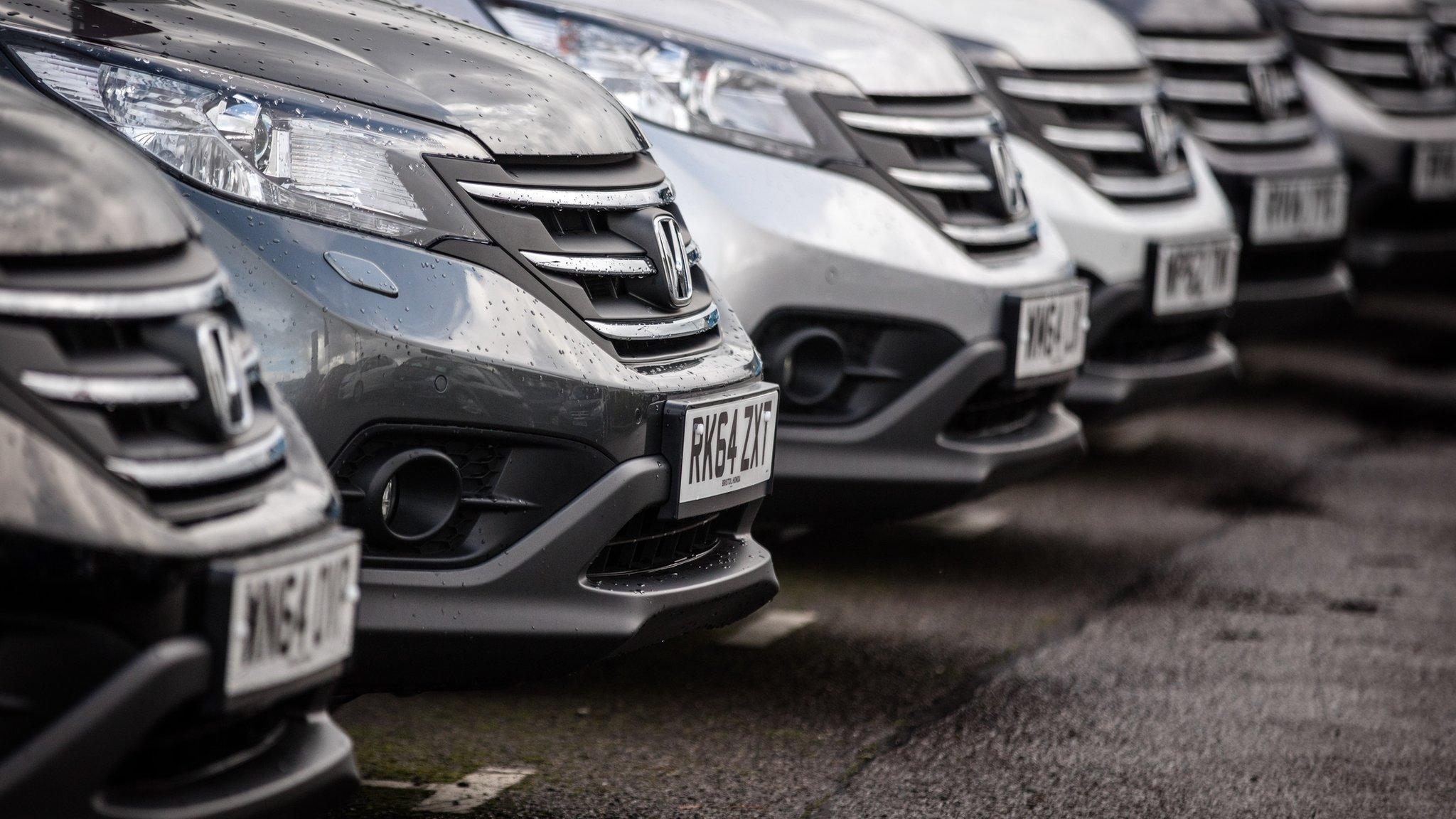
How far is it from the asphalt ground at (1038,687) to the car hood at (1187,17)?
160 cm

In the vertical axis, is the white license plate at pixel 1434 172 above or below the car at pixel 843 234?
below

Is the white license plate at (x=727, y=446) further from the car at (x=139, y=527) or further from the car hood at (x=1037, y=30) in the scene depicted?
the car hood at (x=1037, y=30)

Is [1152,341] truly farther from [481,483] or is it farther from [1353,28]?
[481,483]

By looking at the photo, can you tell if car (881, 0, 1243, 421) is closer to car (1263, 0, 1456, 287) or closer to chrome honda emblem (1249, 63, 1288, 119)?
chrome honda emblem (1249, 63, 1288, 119)

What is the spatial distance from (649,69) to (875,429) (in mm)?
933

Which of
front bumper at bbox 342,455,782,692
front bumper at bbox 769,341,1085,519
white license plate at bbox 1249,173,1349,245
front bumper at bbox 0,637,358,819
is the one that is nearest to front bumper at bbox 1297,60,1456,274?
white license plate at bbox 1249,173,1349,245

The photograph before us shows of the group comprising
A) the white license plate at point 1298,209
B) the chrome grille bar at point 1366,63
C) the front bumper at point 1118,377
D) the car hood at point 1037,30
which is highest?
the car hood at point 1037,30

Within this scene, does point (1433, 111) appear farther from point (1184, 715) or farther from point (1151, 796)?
point (1151, 796)

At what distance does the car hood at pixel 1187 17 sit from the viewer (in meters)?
6.58

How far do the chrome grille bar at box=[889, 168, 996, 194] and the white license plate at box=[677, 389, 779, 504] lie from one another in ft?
3.71

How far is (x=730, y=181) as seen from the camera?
13.2 ft

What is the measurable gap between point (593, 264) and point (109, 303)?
1.11 m

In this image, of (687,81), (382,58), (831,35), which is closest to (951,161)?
(831,35)

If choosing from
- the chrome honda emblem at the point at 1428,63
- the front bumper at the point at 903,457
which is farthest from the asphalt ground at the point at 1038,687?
the chrome honda emblem at the point at 1428,63
